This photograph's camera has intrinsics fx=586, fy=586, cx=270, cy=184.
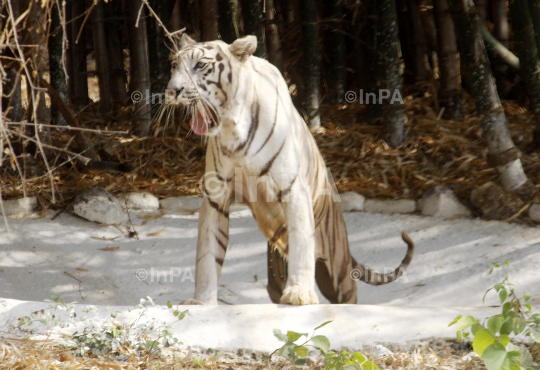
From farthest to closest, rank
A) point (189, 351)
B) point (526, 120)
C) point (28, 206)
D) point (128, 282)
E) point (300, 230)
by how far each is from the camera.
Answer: point (526, 120), point (28, 206), point (128, 282), point (300, 230), point (189, 351)

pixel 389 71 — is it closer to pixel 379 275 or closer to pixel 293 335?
pixel 379 275

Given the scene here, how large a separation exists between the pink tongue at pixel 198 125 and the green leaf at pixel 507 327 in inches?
45.8

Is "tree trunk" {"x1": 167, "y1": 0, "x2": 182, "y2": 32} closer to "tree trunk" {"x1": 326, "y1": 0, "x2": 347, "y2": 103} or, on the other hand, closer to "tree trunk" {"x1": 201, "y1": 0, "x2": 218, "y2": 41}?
"tree trunk" {"x1": 201, "y1": 0, "x2": 218, "y2": 41}

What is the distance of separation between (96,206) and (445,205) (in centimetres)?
225

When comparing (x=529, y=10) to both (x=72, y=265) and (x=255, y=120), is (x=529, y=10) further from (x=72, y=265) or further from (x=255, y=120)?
(x=72, y=265)

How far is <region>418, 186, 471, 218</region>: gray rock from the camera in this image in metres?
3.74

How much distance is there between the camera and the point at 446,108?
463 cm

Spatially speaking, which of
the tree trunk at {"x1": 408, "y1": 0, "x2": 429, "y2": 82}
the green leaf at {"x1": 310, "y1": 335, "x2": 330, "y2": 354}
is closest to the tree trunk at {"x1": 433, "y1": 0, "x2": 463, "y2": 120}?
the tree trunk at {"x1": 408, "y1": 0, "x2": 429, "y2": 82}

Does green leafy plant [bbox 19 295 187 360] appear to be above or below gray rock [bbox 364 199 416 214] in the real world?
above

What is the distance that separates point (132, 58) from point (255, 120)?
8.22 ft

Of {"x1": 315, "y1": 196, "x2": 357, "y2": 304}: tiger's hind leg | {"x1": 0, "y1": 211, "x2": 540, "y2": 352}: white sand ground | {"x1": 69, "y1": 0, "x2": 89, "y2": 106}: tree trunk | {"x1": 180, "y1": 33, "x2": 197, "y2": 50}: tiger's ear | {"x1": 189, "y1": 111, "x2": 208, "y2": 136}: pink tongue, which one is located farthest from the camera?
{"x1": 69, "y1": 0, "x2": 89, "y2": 106}: tree trunk

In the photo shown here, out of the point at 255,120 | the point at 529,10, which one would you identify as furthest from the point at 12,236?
the point at 529,10

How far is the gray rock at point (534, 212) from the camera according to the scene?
3.47m

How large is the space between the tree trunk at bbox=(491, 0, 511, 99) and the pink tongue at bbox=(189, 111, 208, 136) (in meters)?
3.30
